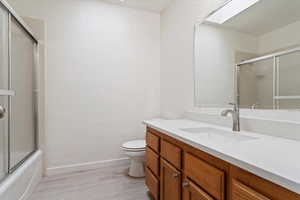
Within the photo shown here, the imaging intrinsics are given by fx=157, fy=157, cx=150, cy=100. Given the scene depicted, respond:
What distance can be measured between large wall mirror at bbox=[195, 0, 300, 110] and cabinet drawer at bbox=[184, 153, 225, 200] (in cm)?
69

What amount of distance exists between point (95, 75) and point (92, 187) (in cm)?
147

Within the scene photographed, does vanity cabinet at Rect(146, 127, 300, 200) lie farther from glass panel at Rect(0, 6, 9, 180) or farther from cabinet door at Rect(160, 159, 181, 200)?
glass panel at Rect(0, 6, 9, 180)

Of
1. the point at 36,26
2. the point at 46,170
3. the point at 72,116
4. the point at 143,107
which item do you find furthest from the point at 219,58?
the point at 46,170

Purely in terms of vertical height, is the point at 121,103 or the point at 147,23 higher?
the point at 147,23

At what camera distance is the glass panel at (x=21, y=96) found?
5.33ft

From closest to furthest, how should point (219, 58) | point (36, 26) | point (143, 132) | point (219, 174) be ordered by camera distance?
1. point (219, 174)
2. point (219, 58)
3. point (36, 26)
4. point (143, 132)

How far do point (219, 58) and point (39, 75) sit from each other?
220 cm

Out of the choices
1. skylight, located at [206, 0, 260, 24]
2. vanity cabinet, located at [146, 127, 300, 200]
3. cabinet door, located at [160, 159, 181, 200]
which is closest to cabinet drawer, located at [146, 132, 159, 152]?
vanity cabinet, located at [146, 127, 300, 200]

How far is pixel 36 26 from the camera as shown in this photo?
6.70 feet

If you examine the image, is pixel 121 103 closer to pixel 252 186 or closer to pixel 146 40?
pixel 146 40

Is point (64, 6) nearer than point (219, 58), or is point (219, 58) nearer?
point (219, 58)

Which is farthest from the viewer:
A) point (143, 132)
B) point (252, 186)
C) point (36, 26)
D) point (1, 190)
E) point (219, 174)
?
point (143, 132)

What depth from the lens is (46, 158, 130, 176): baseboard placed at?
2.11 metres

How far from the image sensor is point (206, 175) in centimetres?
81
